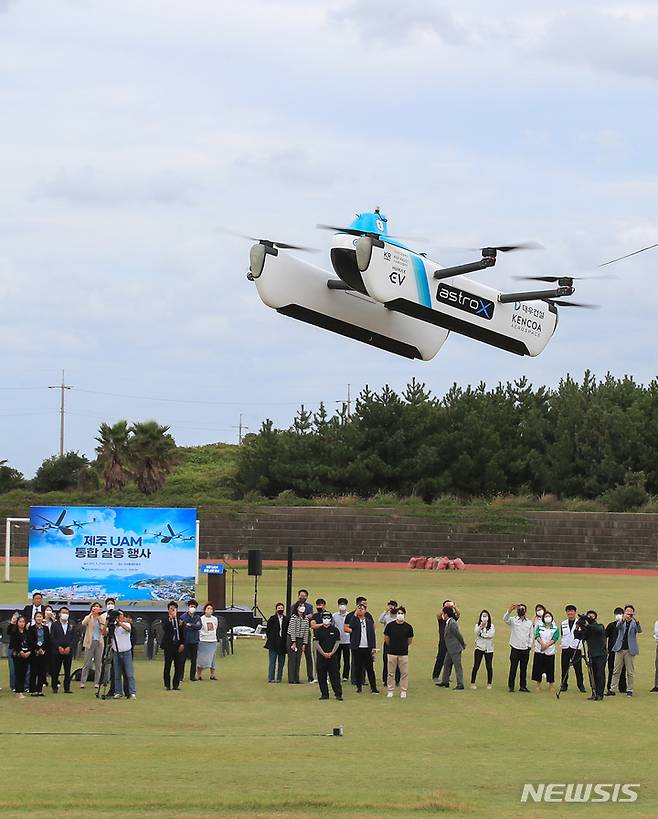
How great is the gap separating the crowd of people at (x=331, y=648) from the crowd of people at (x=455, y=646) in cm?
2

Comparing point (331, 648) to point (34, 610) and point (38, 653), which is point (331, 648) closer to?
point (38, 653)

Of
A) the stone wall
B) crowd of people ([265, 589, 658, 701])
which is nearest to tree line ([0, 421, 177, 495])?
the stone wall

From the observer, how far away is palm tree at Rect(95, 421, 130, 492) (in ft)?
239

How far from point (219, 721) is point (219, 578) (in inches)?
440

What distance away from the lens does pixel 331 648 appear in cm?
2053

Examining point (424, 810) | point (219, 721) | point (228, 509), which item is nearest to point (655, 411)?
point (228, 509)

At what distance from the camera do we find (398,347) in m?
25.4

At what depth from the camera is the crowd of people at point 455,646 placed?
68.4ft

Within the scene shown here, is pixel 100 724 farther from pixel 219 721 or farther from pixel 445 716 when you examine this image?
pixel 445 716

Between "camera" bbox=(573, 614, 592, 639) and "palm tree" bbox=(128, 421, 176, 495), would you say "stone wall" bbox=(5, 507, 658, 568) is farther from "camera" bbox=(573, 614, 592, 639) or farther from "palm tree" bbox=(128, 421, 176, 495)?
"camera" bbox=(573, 614, 592, 639)

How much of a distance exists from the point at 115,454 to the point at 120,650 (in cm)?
5343

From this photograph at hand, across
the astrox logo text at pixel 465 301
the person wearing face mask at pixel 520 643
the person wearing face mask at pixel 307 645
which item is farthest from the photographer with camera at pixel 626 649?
the astrox logo text at pixel 465 301

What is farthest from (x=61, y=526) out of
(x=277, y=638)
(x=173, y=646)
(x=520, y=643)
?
(x=520, y=643)

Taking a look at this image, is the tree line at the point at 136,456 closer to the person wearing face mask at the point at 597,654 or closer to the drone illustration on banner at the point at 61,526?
the drone illustration on banner at the point at 61,526
